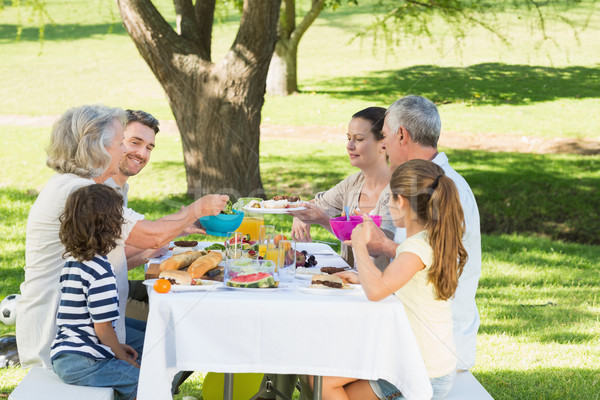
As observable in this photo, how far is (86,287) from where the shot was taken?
114 inches

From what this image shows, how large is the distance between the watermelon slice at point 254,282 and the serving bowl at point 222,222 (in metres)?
0.68

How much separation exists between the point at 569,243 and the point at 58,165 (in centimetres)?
741

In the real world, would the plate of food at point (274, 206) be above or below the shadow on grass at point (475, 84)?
above

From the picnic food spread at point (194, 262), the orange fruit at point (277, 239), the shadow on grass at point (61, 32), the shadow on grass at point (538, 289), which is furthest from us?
the shadow on grass at point (61, 32)

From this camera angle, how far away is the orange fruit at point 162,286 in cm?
277

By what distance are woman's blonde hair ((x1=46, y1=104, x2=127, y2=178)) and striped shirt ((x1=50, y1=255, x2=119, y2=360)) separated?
500mm

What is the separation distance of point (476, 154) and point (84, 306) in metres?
10.4

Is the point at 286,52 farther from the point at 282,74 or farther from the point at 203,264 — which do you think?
the point at 203,264

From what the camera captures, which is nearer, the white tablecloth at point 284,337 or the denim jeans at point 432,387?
the white tablecloth at point 284,337

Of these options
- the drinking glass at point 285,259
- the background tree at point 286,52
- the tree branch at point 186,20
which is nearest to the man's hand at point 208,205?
the drinking glass at point 285,259

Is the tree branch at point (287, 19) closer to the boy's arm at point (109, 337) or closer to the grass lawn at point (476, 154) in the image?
the grass lawn at point (476, 154)

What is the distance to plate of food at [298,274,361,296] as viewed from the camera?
2.87 metres

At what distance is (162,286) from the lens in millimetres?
2783

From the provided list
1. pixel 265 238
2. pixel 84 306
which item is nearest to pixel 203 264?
pixel 265 238
